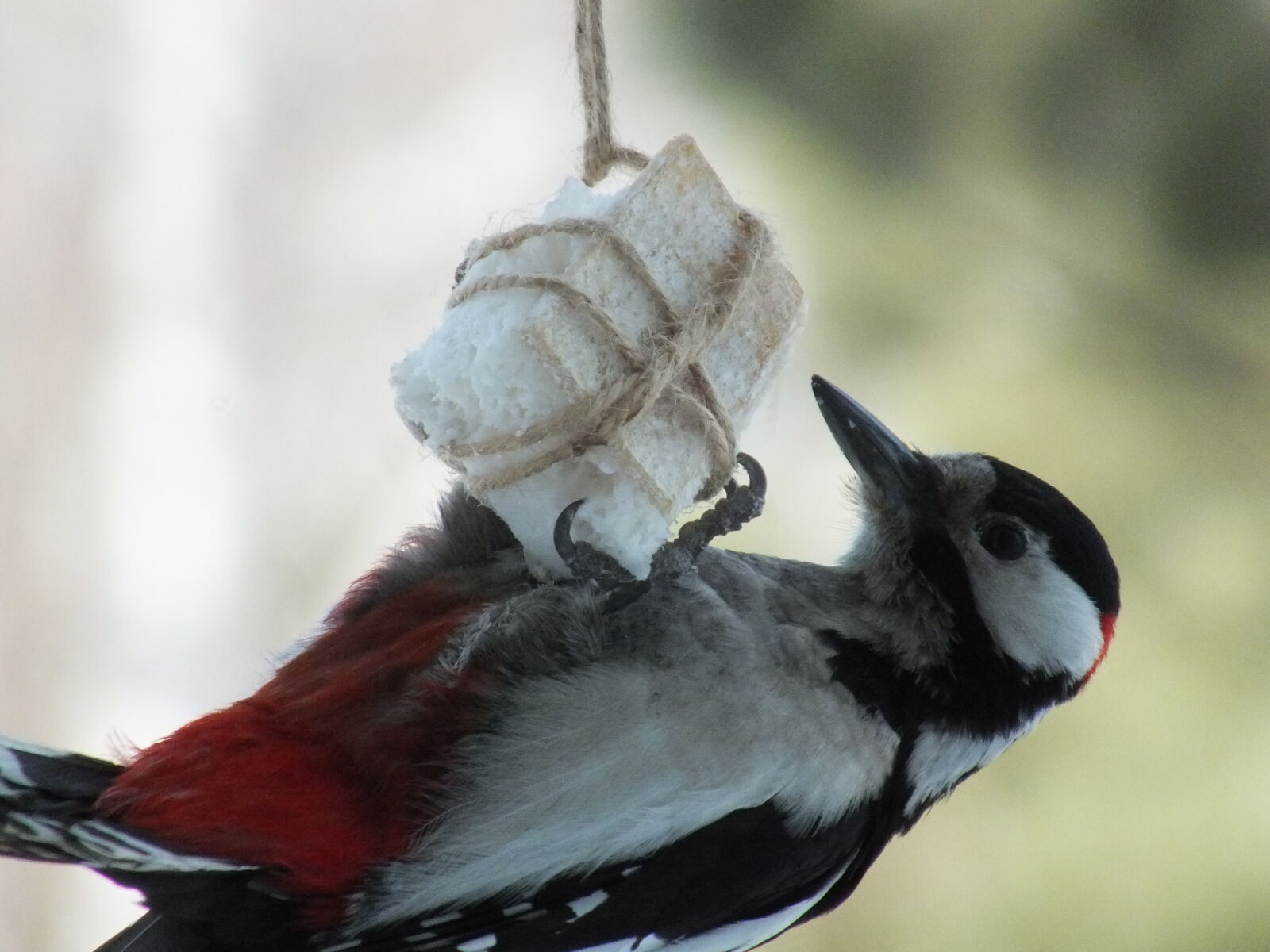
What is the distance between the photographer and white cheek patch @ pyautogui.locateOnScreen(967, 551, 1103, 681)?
1400 mm

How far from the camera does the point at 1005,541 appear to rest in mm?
1412

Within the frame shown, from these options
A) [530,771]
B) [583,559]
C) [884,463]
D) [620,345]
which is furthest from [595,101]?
[530,771]

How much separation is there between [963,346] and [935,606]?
103 cm

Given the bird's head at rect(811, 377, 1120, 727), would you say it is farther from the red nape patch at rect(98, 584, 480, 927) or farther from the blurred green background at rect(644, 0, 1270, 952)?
the blurred green background at rect(644, 0, 1270, 952)

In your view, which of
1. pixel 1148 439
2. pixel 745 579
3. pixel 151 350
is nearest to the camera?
pixel 745 579

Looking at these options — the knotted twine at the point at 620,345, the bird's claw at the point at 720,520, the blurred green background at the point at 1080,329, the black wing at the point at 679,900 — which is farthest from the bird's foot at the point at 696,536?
the blurred green background at the point at 1080,329

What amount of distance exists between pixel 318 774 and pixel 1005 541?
2.60 ft

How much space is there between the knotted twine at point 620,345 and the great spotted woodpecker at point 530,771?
11 centimetres

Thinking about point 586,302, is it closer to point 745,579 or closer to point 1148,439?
point 745,579

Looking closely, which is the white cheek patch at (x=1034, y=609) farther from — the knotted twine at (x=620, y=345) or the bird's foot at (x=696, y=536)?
the knotted twine at (x=620, y=345)

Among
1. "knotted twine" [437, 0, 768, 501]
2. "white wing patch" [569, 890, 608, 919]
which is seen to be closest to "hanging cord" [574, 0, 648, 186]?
"knotted twine" [437, 0, 768, 501]

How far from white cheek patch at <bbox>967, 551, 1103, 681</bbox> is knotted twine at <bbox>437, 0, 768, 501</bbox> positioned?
0.44 metres

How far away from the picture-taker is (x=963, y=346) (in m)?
2.29

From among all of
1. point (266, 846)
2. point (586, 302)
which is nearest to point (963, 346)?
point (586, 302)
